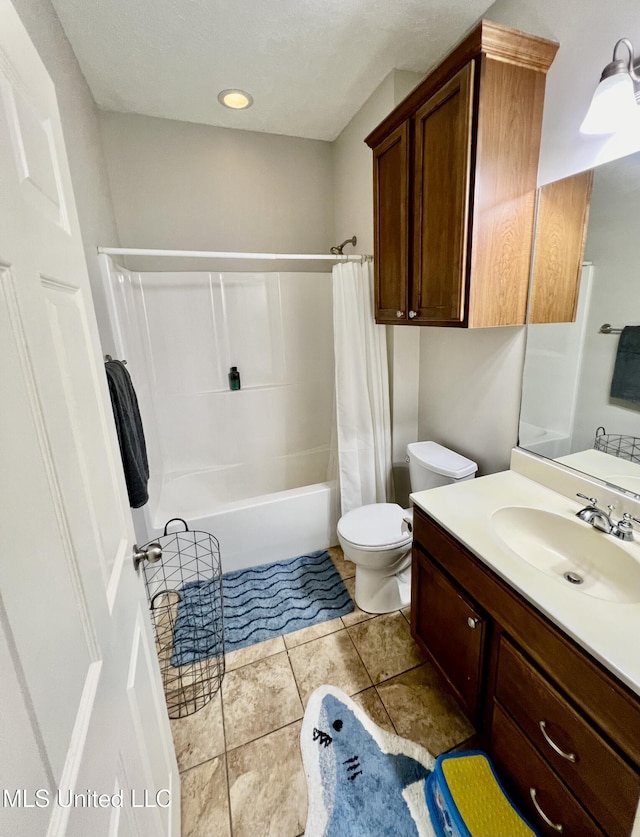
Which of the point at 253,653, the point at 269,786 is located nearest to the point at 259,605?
the point at 253,653

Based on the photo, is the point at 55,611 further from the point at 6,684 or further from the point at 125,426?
the point at 125,426

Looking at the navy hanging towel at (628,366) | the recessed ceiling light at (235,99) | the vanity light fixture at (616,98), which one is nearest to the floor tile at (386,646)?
the navy hanging towel at (628,366)

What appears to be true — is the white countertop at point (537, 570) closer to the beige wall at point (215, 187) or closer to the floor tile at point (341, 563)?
the floor tile at point (341, 563)

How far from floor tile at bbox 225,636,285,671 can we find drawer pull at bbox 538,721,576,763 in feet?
3.58

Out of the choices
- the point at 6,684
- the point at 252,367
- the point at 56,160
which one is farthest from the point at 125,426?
the point at 252,367

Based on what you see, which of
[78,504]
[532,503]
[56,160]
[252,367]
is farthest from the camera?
[252,367]

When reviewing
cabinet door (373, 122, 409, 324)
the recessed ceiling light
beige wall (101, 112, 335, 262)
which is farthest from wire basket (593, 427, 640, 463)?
the recessed ceiling light

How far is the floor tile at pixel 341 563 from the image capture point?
7.06 feet

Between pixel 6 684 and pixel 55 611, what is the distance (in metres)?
0.12

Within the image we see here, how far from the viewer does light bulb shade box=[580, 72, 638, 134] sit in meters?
0.99

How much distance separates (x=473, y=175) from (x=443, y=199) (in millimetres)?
141

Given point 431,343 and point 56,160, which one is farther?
point 431,343

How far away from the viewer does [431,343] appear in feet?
6.84

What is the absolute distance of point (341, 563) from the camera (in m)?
2.24
